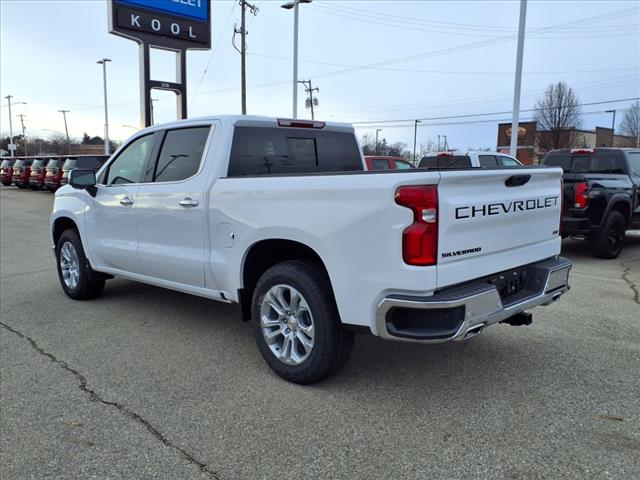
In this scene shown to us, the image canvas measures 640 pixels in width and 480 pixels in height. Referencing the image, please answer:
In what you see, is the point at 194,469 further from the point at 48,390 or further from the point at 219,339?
the point at 219,339

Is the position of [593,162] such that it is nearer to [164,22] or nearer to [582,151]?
[582,151]

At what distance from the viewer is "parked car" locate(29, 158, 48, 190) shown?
2658 centimetres

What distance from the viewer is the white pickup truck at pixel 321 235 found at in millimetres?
3047

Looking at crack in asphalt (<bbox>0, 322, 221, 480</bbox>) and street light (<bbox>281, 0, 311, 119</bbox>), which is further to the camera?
street light (<bbox>281, 0, 311, 119</bbox>)

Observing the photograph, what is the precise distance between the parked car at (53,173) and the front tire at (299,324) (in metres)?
23.6

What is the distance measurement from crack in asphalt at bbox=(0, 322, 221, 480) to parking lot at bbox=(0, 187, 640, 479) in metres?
0.01

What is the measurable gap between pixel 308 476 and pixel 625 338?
11.3ft

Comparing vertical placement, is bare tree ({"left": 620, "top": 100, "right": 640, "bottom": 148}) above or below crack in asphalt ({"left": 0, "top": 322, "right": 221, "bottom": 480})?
above

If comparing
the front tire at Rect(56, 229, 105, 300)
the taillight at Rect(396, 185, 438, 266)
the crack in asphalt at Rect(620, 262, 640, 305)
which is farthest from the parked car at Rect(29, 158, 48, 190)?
the taillight at Rect(396, 185, 438, 266)

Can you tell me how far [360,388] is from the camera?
3.70 meters

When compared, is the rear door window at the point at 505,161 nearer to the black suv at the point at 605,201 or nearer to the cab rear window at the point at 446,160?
the cab rear window at the point at 446,160

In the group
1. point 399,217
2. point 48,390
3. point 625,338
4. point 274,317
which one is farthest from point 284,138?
point 625,338

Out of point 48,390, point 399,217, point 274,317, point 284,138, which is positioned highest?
point 284,138

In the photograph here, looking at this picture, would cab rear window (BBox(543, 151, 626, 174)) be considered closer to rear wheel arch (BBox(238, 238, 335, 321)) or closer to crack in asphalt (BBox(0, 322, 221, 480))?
rear wheel arch (BBox(238, 238, 335, 321))
